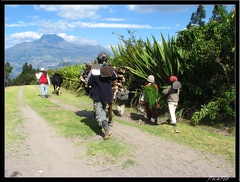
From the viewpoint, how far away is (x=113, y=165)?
438 cm

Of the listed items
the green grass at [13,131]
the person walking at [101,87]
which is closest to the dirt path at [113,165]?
the green grass at [13,131]

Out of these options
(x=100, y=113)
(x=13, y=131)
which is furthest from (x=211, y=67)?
(x=13, y=131)

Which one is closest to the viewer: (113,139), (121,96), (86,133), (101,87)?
(113,139)

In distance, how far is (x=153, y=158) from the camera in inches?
187

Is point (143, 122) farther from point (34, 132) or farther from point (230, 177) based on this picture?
point (230, 177)

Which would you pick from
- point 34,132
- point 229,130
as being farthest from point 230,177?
point 34,132

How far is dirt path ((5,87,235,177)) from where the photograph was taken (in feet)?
13.5

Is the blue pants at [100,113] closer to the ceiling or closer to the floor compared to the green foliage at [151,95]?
closer to the floor

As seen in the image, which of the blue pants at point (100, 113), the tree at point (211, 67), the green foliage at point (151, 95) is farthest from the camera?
the green foliage at point (151, 95)

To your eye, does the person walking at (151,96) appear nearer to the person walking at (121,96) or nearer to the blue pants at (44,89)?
the person walking at (121,96)

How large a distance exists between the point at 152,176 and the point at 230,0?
365 centimetres

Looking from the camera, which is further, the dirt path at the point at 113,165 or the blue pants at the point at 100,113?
the blue pants at the point at 100,113

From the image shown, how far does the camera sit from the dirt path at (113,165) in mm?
4120

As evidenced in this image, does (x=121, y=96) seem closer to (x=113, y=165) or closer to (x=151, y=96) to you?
(x=151, y=96)
